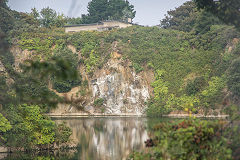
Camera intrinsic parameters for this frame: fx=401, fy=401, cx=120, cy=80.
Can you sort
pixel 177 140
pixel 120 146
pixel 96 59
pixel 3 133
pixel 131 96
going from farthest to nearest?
pixel 96 59
pixel 131 96
pixel 120 146
pixel 3 133
pixel 177 140

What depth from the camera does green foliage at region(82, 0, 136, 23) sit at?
Answer: 71.5 metres

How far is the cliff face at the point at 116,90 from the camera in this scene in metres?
49.8

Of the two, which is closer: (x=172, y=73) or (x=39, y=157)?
(x=39, y=157)

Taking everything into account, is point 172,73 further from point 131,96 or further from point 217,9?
point 217,9

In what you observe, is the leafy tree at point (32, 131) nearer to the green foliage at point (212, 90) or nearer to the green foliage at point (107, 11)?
the green foliage at point (212, 90)

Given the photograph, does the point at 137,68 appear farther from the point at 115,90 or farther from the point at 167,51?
the point at 167,51

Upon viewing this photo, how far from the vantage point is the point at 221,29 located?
51.7m

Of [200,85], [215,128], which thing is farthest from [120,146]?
[200,85]

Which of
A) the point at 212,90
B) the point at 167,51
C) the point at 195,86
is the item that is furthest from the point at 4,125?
the point at 167,51

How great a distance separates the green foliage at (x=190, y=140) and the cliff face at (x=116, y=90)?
38916mm

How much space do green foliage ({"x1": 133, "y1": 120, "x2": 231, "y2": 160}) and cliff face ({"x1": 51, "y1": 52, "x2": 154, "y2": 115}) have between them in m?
38.9

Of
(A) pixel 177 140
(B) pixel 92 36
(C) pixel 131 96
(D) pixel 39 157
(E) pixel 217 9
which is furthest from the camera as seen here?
(B) pixel 92 36

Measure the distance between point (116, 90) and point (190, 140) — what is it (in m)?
42.5

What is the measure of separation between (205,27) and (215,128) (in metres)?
45.0
